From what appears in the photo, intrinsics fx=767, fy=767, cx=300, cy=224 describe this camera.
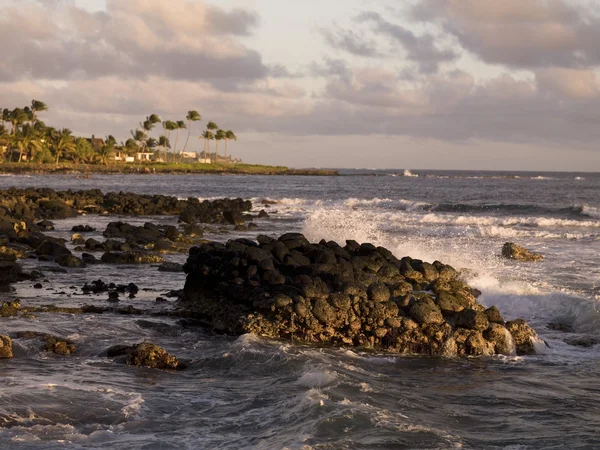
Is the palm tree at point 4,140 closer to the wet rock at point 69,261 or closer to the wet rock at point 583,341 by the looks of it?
the wet rock at point 69,261

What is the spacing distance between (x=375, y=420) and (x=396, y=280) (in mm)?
7081

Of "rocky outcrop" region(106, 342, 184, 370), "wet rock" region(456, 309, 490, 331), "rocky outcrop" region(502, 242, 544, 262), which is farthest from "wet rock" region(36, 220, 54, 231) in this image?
"wet rock" region(456, 309, 490, 331)

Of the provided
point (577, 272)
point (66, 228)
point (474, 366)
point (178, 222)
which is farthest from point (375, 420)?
point (178, 222)

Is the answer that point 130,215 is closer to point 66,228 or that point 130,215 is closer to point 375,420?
point 66,228

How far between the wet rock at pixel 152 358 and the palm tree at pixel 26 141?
131204mm

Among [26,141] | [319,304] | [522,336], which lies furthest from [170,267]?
[26,141]

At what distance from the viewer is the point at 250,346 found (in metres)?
13.0

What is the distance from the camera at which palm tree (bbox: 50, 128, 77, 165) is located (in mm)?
143125

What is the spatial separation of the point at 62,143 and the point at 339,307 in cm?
13775

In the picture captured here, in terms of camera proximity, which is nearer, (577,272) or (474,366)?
(474,366)

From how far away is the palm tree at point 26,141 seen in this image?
134625mm

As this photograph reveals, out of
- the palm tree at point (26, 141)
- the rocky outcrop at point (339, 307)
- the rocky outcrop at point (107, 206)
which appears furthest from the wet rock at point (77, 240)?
the palm tree at point (26, 141)

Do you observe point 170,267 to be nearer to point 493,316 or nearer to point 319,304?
point 319,304

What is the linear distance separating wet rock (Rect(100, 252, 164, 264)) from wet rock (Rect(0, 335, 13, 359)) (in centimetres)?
A: 1155
